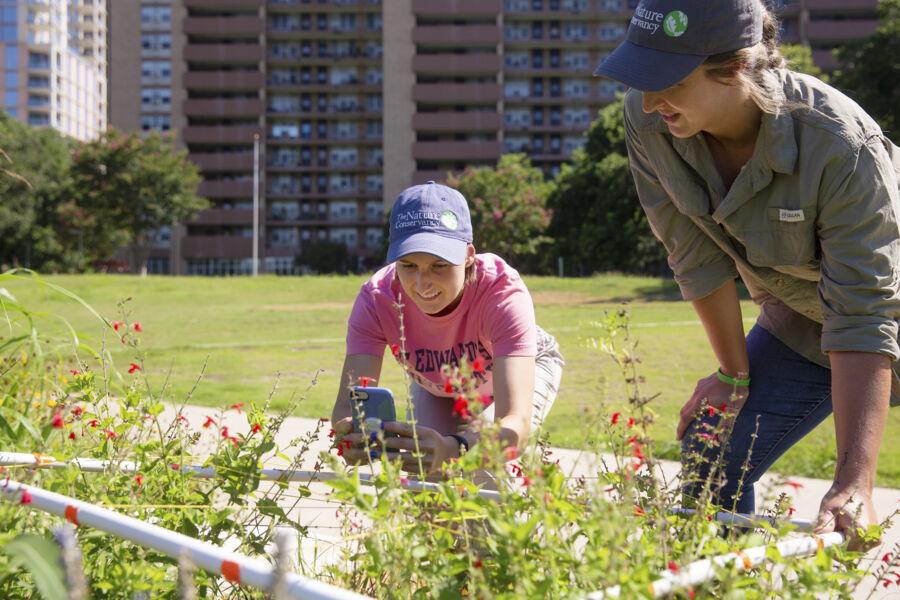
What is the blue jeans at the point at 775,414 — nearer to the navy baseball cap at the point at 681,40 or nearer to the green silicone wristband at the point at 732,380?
the green silicone wristband at the point at 732,380

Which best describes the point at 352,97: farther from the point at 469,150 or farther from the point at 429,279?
the point at 429,279

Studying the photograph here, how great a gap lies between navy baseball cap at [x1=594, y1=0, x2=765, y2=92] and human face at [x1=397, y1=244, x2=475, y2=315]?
1.02 m

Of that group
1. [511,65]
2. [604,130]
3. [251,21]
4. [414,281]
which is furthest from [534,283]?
[251,21]

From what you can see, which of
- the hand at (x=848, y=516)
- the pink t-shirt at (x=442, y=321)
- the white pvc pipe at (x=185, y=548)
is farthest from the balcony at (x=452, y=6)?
the white pvc pipe at (x=185, y=548)

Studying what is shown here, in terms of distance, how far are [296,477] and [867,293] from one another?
1449 mm

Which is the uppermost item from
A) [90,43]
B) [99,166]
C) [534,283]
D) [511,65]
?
[90,43]

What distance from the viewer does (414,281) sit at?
3170mm

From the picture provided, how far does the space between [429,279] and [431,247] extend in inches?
6.0

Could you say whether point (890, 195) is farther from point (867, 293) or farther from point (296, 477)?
point (296, 477)

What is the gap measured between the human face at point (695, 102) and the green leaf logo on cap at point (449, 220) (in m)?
0.94

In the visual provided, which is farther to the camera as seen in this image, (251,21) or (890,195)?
(251,21)

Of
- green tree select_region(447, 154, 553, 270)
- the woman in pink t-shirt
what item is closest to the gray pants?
the woman in pink t-shirt

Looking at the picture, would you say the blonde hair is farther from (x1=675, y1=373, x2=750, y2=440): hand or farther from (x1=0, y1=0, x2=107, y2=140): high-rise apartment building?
(x1=0, y1=0, x2=107, y2=140): high-rise apartment building

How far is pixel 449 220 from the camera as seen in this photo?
3184 millimetres
